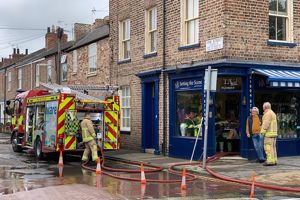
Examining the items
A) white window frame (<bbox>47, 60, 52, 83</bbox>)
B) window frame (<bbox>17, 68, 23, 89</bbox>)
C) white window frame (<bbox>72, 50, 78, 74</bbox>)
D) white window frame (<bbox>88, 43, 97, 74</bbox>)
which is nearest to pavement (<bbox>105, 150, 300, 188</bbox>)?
white window frame (<bbox>88, 43, 97, 74</bbox>)

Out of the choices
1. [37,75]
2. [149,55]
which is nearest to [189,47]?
[149,55]

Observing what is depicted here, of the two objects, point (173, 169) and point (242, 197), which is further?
point (173, 169)

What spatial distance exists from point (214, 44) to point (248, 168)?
13.5 feet

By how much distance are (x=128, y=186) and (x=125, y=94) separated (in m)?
10.3

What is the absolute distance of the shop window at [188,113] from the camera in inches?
643

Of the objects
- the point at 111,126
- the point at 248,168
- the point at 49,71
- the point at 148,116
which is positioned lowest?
the point at 248,168

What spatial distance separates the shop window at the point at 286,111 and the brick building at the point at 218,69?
0.03 meters

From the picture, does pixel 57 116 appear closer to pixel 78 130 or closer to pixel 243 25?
pixel 78 130

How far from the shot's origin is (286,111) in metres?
16.4

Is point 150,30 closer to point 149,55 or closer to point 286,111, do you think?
point 149,55

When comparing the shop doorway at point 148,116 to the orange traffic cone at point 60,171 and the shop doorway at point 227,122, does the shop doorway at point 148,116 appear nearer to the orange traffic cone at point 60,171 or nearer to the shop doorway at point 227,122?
the shop doorway at point 227,122

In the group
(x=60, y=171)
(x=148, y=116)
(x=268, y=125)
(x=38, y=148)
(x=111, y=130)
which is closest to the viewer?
(x=60, y=171)

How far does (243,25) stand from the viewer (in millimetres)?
15094

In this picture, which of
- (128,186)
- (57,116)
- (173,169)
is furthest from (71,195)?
(57,116)
